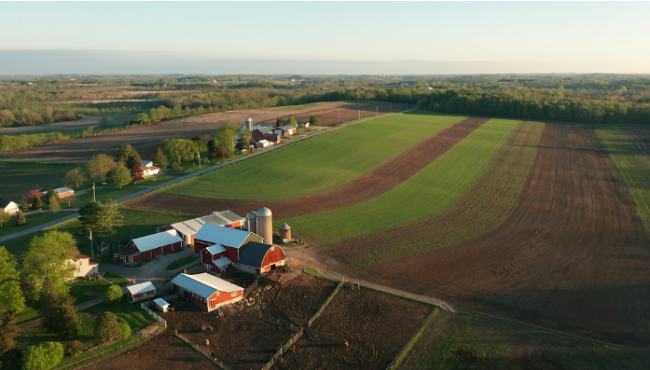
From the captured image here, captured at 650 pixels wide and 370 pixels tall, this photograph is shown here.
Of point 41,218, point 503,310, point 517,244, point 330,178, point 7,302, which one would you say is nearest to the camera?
point 7,302

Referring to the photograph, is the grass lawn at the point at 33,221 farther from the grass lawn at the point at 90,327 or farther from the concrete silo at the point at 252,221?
the concrete silo at the point at 252,221

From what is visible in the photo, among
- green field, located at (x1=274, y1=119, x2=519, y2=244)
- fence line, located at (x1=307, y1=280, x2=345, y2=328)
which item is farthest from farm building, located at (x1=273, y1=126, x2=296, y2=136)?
fence line, located at (x1=307, y1=280, x2=345, y2=328)

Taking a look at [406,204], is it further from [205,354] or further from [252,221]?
[205,354]

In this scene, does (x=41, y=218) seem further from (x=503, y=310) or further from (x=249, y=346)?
(x=503, y=310)

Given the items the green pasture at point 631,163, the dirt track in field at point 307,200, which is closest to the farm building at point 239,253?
the dirt track in field at point 307,200

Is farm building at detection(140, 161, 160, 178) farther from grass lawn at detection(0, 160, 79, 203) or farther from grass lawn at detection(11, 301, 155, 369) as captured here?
grass lawn at detection(11, 301, 155, 369)

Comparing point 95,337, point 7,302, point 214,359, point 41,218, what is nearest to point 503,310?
point 214,359
